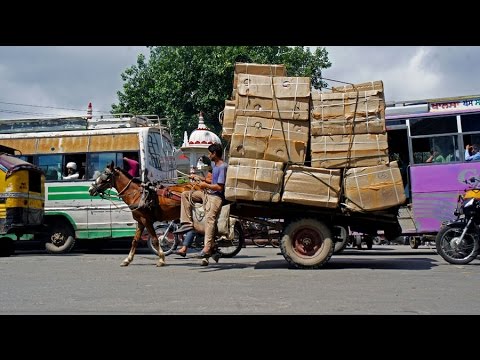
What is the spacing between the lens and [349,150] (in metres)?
10.0

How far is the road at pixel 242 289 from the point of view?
6703 mm

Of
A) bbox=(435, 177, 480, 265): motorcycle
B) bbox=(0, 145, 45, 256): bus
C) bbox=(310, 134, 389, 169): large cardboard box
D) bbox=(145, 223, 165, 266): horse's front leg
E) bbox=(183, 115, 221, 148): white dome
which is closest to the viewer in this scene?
bbox=(310, 134, 389, 169): large cardboard box

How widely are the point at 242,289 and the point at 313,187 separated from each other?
8.90 feet

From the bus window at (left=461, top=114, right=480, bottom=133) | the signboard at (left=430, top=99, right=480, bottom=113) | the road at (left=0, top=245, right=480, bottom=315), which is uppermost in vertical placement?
the signboard at (left=430, top=99, right=480, bottom=113)

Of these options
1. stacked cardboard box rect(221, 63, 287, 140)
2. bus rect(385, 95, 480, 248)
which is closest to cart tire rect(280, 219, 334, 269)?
stacked cardboard box rect(221, 63, 287, 140)

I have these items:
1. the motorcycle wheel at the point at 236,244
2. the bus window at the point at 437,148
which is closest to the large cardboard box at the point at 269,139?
the motorcycle wheel at the point at 236,244

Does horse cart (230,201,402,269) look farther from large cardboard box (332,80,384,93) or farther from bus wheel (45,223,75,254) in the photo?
bus wheel (45,223,75,254)

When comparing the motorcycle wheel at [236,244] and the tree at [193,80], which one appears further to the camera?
the tree at [193,80]

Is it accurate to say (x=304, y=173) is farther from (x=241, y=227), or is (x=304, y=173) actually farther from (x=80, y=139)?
(x=80, y=139)

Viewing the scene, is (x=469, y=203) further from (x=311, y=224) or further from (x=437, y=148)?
(x=311, y=224)

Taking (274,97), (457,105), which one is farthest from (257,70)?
(457,105)

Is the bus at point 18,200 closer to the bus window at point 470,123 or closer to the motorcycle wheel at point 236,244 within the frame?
the motorcycle wheel at point 236,244

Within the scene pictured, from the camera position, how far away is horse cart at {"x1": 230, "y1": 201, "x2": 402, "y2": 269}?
10383 mm

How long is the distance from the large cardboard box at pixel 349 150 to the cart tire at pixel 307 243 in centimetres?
116
